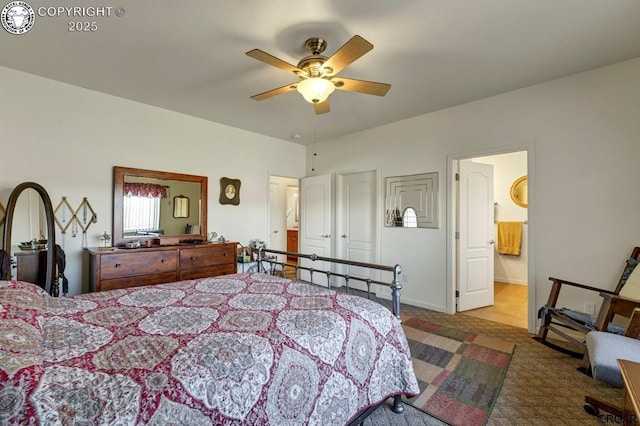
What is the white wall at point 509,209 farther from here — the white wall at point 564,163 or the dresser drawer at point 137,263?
the dresser drawer at point 137,263

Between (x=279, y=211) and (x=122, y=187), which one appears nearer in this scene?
(x=122, y=187)

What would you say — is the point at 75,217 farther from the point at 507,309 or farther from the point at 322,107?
the point at 507,309

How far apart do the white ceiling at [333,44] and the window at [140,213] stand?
3.90 ft

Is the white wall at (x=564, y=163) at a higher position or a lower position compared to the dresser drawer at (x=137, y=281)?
higher

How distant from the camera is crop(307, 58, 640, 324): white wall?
2.57 meters

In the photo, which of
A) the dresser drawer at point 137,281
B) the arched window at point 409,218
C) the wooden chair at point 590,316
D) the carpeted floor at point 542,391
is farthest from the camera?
the arched window at point 409,218

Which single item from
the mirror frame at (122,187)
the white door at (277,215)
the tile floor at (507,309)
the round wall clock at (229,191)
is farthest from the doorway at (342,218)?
the mirror frame at (122,187)

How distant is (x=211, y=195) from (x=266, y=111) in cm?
145

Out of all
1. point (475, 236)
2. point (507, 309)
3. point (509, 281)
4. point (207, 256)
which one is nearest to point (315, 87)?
point (207, 256)

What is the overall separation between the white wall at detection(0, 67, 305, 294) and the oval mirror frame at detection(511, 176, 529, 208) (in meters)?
4.83

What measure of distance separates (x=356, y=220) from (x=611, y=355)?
3.36 m

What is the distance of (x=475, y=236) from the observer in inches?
151

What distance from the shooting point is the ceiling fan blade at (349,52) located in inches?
66.9

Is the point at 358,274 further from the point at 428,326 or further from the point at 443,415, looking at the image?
the point at 443,415
